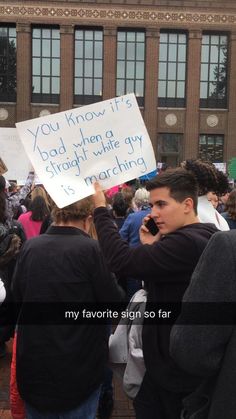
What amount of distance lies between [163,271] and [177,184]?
1.33 feet

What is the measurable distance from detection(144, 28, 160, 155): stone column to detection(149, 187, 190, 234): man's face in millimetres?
28879

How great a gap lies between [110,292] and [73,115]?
0.96 m

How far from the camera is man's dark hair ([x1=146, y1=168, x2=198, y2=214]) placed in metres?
2.12

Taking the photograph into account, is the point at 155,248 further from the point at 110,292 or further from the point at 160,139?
the point at 160,139

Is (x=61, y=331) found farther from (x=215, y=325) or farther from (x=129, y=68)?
(x=129, y=68)

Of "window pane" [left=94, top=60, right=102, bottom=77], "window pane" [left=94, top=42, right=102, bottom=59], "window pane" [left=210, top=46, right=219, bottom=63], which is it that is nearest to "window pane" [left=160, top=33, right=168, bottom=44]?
"window pane" [left=210, top=46, right=219, bottom=63]

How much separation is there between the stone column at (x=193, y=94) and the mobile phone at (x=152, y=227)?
2812cm

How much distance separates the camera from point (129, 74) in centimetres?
3027

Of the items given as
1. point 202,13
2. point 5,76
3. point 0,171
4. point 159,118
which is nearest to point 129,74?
point 159,118

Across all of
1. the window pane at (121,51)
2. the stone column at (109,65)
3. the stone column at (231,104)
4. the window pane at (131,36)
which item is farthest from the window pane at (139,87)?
the stone column at (231,104)

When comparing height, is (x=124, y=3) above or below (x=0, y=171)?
above

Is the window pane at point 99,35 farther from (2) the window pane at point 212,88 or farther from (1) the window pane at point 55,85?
(2) the window pane at point 212,88

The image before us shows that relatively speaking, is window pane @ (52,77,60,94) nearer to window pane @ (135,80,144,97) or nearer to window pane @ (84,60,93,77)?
window pane @ (84,60,93,77)

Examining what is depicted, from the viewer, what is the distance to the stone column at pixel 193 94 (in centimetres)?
2966
